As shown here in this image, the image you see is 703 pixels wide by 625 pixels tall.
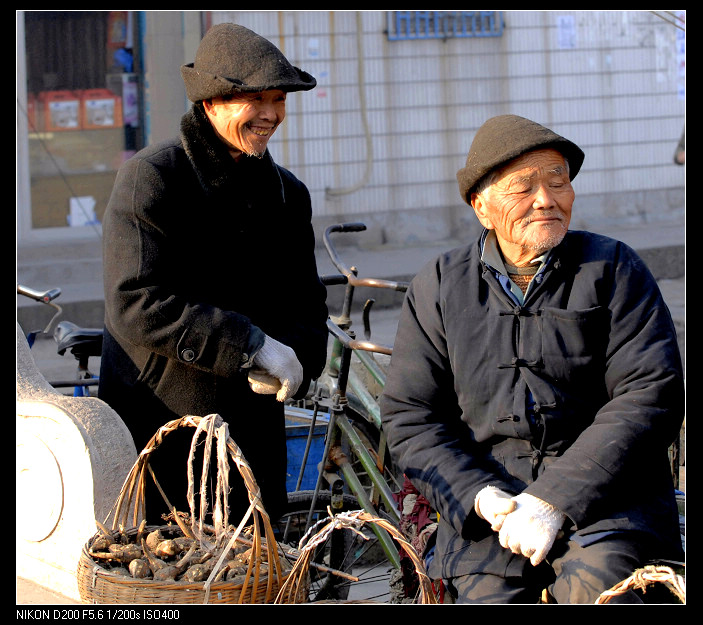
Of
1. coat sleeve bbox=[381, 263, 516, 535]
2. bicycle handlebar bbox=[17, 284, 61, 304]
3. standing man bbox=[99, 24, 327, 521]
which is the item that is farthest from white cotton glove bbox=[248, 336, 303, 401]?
bicycle handlebar bbox=[17, 284, 61, 304]

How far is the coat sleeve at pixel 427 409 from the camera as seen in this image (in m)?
2.38

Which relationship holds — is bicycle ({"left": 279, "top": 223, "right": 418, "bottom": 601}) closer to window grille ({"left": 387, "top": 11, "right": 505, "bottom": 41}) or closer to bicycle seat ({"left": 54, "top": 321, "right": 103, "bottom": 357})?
bicycle seat ({"left": 54, "top": 321, "right": 103, "bottom": 357})

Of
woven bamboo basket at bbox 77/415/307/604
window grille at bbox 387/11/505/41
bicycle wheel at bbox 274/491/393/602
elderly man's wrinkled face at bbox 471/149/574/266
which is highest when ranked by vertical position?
window grille at bbox 387/11/505/41

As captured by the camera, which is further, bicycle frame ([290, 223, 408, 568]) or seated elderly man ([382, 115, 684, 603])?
bicycle frame ([290, 223, 408, 568])

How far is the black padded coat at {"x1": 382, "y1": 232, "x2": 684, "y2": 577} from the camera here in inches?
87.7

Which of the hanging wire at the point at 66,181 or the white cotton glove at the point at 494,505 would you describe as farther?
the hanging wire at the point at 66,181

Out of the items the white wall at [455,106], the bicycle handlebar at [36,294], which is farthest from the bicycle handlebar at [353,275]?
the white wall at [455,106]

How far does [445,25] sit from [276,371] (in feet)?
26.0

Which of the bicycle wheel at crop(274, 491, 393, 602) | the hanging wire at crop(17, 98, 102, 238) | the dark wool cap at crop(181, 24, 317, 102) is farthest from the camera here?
the hanging wire at crop(17, 98, 102, 238)

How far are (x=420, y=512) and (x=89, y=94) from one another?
747 cm

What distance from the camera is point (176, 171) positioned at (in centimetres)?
272

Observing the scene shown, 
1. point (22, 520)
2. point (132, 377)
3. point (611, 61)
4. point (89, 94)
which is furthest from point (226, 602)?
point (611, 61)

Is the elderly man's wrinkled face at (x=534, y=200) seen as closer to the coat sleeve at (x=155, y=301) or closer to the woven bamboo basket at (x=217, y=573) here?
the coat sleeve at (x=155, y=301)

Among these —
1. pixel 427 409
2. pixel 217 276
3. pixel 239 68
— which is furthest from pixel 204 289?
pixel 427 409
